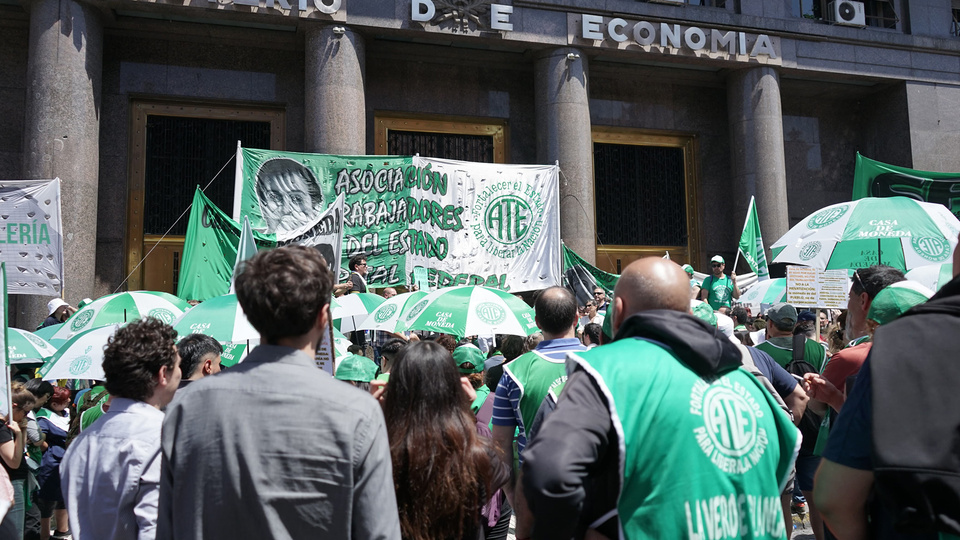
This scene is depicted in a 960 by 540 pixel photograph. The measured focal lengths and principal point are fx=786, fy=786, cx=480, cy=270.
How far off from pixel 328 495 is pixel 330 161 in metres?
10.7

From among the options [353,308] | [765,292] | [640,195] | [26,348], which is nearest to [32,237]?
[26,348]

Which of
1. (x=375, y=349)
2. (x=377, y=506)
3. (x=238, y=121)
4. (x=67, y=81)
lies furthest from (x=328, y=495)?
(x=238, y=121)

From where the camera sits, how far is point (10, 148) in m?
14.7

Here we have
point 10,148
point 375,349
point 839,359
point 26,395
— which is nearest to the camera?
point 839,359

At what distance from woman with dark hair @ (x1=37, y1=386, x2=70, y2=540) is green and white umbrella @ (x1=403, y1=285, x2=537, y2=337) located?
310cm

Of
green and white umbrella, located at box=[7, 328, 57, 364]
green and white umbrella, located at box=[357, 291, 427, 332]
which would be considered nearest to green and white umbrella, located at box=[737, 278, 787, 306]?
green and white umbrella, located at box=[357, 291, 427, 332]

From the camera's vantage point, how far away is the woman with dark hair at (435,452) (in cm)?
285

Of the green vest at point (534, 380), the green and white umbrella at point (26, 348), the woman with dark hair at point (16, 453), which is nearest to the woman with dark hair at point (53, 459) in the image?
the green and white umbrella at point (26, 348)

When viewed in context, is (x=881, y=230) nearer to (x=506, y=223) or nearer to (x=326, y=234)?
(x=326, y=234)

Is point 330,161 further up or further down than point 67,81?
further down

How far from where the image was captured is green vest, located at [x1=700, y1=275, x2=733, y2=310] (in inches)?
487

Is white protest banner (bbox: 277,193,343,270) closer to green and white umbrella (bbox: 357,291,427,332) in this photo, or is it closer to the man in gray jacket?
green and white umbrella (bbox: 357,291,427,332)

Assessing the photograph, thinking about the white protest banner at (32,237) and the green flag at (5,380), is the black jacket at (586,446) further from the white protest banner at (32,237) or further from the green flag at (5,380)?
the white protest banner at (32,237)

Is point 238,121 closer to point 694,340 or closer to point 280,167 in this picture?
point 280,167
